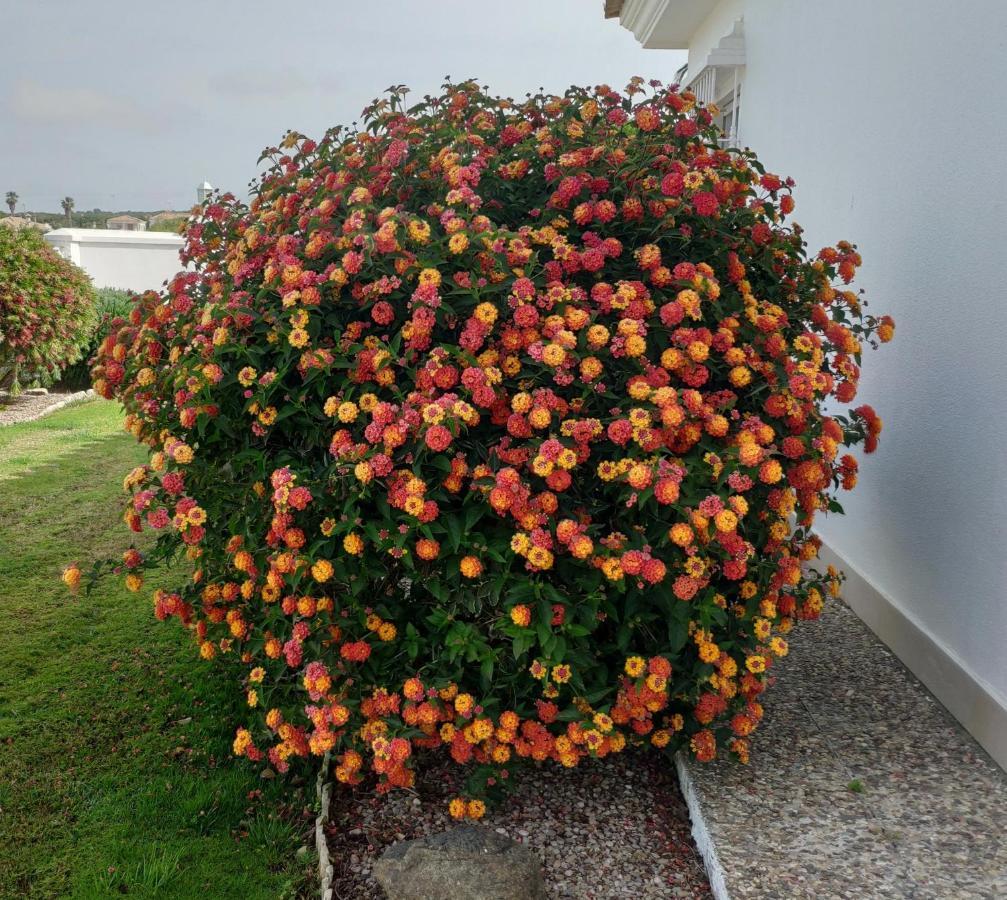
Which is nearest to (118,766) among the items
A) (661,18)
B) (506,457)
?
(506,457)

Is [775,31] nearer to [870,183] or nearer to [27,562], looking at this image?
[870,183]

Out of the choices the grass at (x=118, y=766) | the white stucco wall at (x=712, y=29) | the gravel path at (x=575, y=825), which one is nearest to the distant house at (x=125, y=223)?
the white stucco wall at (x=712, y=29)

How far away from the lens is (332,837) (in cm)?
246

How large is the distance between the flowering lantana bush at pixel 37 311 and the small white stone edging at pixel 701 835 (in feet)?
28.6

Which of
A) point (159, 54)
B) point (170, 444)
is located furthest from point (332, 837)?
point (159, 54)

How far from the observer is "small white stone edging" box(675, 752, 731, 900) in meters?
2.07

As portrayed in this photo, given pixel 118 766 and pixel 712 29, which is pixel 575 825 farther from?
pixel 712 29

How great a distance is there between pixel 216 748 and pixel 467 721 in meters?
1.22

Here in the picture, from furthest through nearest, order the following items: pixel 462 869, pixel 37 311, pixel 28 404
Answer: pixel 28 404
pixel 37 311
pixel 462 869

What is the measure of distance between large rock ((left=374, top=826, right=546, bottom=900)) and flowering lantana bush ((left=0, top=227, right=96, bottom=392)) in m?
8.61

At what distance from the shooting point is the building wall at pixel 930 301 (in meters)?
2.64

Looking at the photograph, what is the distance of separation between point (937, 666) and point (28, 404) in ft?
32.3

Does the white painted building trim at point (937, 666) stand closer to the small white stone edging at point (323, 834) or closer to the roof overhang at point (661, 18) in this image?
the small white stone edging at point (323, 834)

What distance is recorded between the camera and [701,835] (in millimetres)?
2291
